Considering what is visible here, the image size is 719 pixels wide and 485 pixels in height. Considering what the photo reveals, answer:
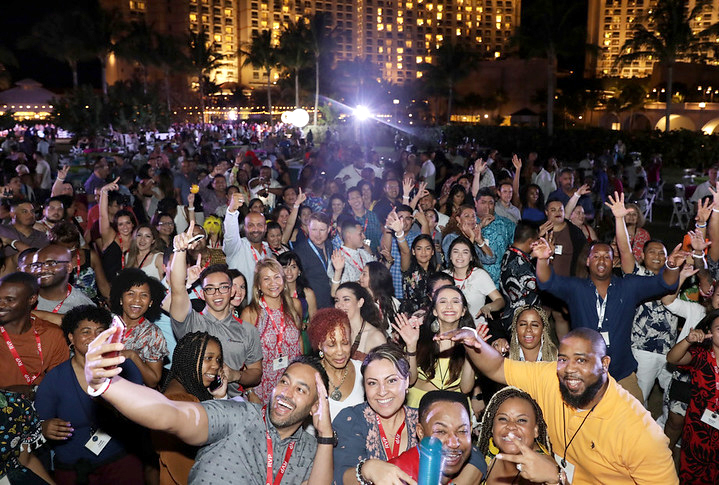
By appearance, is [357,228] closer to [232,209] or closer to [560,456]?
[232,209]

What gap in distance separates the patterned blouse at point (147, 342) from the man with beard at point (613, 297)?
2.53 m

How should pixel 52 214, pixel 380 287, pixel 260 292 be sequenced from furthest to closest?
pixel 52 214, pixel 380 287, pixel 260 292

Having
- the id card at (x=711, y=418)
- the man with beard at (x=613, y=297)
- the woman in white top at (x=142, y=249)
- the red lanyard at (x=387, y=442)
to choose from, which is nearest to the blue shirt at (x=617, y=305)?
the man with beard at (x=613, y=297)

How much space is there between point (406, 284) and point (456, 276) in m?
0.63

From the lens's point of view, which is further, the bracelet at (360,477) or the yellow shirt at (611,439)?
the yellow shirt at (611,439)

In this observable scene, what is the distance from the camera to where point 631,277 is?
429 cm

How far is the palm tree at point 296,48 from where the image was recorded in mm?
55312

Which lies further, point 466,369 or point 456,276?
point 456,276

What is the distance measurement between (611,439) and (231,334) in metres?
2.27

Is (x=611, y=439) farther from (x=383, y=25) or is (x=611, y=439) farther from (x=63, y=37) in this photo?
(x=383, y=25)

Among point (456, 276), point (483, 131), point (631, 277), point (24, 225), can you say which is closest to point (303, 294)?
point (456, 276)

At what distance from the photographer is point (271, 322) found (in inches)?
163

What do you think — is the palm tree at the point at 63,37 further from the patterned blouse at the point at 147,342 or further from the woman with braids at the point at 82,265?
the patterned blouse at the point at 147,342

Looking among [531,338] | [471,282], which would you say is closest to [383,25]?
[471,282]
